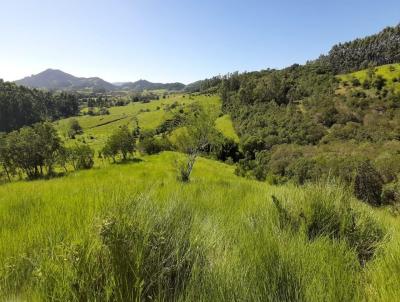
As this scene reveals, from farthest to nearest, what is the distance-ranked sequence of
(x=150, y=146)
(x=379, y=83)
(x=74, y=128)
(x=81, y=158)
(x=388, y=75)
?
(x=74, y=128)
(x=388, y=75)
(x=379, y=83)
(x=150, y=146)
(x=81, y=158)

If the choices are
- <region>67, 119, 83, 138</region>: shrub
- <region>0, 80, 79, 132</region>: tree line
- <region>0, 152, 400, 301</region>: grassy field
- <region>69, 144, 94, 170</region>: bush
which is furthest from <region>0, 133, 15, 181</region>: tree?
<region>0, 80, 79, 132</region>: tree line

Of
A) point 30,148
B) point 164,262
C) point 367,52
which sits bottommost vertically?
point 30,148

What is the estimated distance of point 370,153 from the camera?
63.5 meters

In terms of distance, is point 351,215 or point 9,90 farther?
point 9,90

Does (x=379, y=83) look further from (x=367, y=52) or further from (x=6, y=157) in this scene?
(x=6, y=157)

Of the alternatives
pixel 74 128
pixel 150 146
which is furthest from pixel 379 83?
pixel 74 128

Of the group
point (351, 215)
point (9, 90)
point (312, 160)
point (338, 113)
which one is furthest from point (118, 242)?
point (9, 90)

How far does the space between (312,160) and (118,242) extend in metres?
62.7

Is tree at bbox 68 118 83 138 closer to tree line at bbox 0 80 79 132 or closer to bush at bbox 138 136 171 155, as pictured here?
tree line at bbox 0 80 79 132

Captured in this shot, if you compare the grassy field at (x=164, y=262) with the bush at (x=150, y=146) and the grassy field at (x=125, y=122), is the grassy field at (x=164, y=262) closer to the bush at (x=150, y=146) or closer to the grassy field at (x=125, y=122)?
the bush at (x=150, y=146)

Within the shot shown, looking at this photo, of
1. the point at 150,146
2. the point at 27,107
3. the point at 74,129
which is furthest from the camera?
the point at 27,107

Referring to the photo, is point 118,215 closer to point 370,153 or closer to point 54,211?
point 54,211

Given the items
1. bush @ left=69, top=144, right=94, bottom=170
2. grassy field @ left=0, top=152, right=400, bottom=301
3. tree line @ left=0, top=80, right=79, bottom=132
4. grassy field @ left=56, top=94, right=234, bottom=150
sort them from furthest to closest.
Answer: tree line @ left=0, top=80, right=79, bottom=132, grassy field @ left=56, top=94, right=234, bottom=150, bush @ left=69, top=144, right=94, bottom=170, grassy field @ left=0, top=152, right=400, bottom=301

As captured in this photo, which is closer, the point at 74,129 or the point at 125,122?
the point at 74,129
